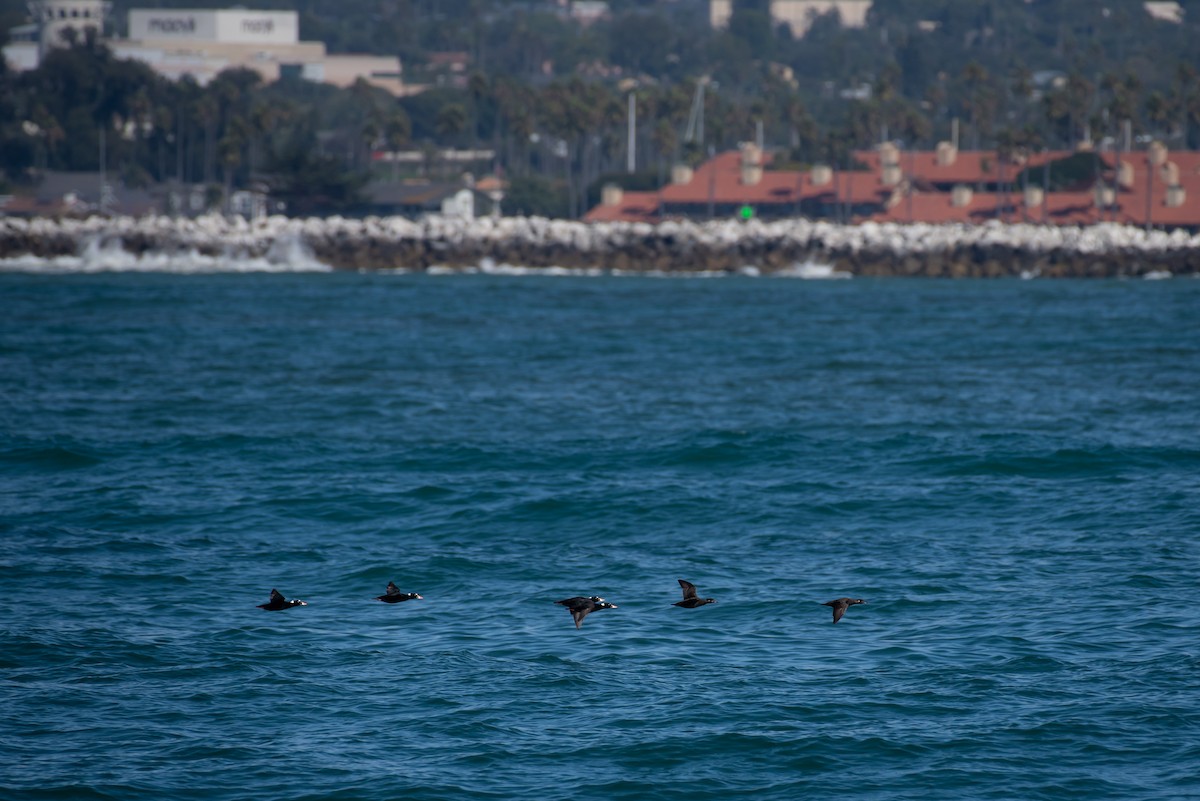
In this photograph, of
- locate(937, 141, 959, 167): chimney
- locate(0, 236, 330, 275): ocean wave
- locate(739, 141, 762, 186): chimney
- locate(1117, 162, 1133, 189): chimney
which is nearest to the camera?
locate(0, 236, 330, 275): ocean wave

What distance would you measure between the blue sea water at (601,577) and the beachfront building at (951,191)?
52.9 meters

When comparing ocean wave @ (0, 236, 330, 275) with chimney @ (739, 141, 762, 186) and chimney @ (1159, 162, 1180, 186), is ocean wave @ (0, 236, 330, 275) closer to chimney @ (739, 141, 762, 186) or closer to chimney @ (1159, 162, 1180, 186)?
chimney @ (739, 141, 762, 186)

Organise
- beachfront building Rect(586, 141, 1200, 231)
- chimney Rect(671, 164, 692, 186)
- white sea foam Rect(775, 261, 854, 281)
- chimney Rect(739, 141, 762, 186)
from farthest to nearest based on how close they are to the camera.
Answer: chimney Rect(671, 164, 692, 186)
chimney Rect(739, 141, 762, 186)
beachfront building Rect(586, 141, 1200, 231)
white sea foam Rect(775, 261, 854, 281)

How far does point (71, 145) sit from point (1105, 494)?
4381 inches

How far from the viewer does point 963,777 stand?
42.4 feet

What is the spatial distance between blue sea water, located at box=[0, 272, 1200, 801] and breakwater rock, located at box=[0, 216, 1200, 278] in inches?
1347

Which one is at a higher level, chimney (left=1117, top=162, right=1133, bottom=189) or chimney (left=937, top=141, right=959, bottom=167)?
chimney (left=937, top=141, right=959, bottom=167)

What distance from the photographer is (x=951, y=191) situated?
99125mm

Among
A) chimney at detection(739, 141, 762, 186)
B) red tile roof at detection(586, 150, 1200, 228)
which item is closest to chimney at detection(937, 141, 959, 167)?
red tile roof at detection(586, 150, 1200, 228)

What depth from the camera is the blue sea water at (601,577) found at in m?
13.3

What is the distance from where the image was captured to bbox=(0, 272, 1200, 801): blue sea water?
1332 cm

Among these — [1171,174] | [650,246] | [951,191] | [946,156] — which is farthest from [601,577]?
[946,156]

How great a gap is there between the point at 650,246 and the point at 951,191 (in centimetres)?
3137

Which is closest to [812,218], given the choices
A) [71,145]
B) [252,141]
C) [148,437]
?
[252,141]
